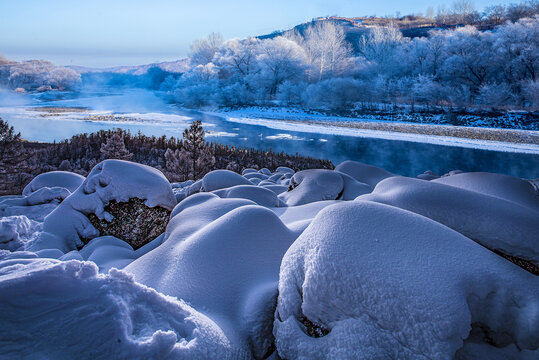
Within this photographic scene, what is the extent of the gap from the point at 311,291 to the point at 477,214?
4.94 ft

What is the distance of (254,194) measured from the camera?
161 inches

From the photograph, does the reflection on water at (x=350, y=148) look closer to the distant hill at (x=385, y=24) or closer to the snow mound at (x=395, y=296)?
the snow mound at (x=395, y=296)

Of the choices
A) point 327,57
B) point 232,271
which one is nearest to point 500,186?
point 232,271

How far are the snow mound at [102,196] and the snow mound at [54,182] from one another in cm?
150

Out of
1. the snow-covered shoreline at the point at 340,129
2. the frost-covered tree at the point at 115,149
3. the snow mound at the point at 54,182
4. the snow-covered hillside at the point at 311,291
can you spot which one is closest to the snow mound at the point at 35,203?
the snow mound at the point at 54,182

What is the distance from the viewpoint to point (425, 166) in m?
15.5

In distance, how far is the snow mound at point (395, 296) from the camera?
57.8 inches

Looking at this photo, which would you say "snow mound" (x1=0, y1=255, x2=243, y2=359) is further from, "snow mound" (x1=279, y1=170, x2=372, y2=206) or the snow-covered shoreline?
the snow-covered shoreline

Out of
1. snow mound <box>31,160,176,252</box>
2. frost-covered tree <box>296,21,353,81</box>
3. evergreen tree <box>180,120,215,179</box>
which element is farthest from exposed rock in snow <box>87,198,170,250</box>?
frost-covered tree <box>296,21,353,81</box>

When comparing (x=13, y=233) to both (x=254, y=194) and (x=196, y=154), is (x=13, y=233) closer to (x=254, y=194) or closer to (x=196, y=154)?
(x=254, y=194)

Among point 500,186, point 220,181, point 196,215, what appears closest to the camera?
point 196,215

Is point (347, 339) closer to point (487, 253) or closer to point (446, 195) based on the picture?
point (487, 253)

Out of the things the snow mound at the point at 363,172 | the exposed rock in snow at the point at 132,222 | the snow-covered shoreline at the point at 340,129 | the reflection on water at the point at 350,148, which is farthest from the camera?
the snow-covered shoreline at the point at 340,129

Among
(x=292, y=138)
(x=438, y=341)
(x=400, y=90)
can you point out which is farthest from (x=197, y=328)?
(x=400, y=90)
